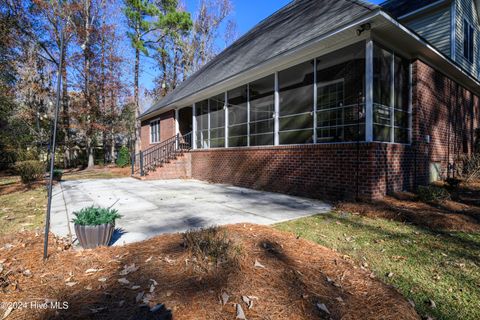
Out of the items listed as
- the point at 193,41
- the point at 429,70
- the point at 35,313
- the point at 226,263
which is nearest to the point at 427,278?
the point at 226,263

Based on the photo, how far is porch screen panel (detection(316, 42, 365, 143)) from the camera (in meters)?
5.86

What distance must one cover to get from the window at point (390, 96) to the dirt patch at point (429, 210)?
150cm

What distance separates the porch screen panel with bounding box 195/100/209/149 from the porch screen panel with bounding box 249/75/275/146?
3.34 metres

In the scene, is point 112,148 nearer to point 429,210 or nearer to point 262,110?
point 262,110

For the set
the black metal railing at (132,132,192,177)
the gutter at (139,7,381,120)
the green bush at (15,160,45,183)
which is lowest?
the green bush at (15,160,45,183)

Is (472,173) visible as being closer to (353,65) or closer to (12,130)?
(353,65)

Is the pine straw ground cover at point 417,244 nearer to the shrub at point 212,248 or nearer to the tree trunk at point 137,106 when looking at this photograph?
the shrub at point 212,248

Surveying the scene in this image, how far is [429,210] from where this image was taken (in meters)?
4.62

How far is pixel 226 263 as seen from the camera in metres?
2.32

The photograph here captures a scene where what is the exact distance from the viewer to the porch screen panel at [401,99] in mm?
6236

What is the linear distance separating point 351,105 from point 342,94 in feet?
4.34

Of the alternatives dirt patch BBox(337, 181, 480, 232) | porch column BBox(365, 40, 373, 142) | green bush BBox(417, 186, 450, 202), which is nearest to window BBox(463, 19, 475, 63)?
dirt patch BBox(337, 181, 480, 232)

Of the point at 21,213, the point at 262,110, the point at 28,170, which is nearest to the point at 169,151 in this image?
the point at 28,170

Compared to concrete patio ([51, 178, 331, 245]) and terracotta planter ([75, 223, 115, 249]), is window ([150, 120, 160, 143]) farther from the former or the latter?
terracotta planter ([75, 223, 115, 249])
